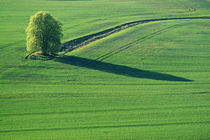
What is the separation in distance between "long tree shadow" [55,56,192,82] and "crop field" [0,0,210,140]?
21 cm

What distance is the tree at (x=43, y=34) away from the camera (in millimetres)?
68500

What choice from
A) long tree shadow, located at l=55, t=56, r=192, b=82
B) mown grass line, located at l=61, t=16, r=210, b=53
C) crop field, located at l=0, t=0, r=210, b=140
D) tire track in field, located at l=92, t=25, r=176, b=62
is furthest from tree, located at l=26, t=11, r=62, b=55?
tire track in field, located at l=92, t=25, r=176, b=62

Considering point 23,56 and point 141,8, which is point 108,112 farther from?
point 141,8

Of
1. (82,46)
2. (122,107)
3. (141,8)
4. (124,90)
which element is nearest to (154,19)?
(141,8)

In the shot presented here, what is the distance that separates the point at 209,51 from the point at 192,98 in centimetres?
2776

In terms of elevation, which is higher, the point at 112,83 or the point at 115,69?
the point at 115,69

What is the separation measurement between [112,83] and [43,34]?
21929 millimetres

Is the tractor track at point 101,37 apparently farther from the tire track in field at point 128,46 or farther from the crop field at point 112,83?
the crop field at point 112,83

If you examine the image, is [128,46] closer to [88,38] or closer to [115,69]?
[88,38]

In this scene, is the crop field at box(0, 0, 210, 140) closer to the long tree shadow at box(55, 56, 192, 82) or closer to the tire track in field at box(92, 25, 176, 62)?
the tire track in field at box(92, 25, 176, 62)

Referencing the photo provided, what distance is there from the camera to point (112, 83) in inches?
2271

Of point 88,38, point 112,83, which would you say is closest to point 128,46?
point 88,38

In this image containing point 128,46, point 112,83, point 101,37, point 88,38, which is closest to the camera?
point 112,83

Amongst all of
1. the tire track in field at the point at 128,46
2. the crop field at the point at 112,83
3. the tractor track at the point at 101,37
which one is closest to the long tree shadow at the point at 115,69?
the crop field at the point at 112,83
